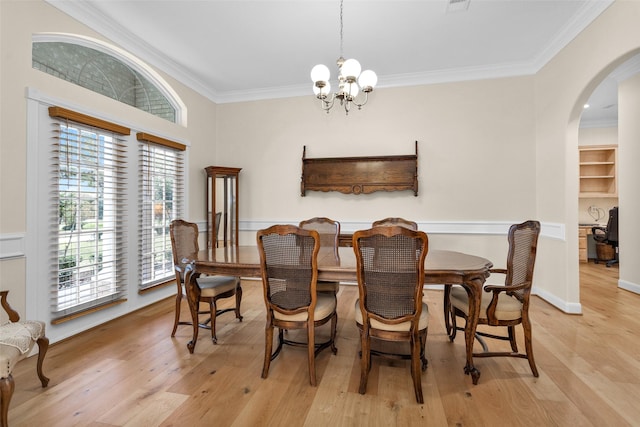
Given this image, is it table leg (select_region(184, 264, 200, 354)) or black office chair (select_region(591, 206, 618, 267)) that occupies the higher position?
black office chair (select_region(591, 206, 618, 267))

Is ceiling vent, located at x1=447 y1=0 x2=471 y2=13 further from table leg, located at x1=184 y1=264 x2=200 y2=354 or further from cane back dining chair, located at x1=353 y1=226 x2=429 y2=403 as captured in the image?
table leg, located at x1=184 y1=264 x2=200 y2=354

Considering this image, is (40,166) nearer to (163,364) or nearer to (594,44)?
(163,364)

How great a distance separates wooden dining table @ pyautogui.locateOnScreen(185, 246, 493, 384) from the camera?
192 cm

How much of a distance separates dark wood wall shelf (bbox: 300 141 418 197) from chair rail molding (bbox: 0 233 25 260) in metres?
3.03

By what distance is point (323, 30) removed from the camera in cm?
309

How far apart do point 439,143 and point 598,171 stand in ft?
15.7

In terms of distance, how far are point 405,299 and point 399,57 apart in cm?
314

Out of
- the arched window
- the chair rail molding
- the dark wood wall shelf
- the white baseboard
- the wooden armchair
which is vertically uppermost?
the arched window

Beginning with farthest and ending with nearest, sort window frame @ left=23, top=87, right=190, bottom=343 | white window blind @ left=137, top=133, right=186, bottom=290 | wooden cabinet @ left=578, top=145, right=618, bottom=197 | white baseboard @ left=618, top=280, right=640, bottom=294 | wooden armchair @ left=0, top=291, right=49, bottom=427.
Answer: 1. wooden cabinet @ left=578, top=145, right=618, bottom=197
2. white baseboard @ left=618, top=280, right=640, bottom=294
3. white window blind @ left=137, top=133, right=186, bottom=290
4. window frame @ left=23, top=87, right=190, bottom=343
5. wooden armchair @ left=0, top=291, right=49, bottom=427

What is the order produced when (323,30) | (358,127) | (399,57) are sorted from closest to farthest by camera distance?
(323,30) < (399,57) < (358,127)

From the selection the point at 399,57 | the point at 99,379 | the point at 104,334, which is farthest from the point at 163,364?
the point at 399,57

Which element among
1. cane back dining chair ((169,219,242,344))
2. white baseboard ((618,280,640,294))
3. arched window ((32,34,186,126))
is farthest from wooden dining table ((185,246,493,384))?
white baseboard ((618,280,640,294))

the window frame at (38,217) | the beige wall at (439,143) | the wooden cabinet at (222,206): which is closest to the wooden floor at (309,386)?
the window frame at (38,217)

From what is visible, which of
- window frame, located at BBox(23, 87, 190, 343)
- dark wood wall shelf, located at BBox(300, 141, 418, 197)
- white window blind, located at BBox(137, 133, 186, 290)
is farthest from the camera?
dark wood wall shelf, located at BBox(300, 141, 418, 197)
